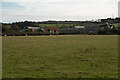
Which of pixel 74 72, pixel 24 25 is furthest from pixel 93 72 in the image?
pixel 24 25

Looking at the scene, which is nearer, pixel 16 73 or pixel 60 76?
pixel 60 76

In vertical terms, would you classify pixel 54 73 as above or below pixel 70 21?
below

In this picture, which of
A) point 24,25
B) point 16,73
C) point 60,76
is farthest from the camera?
point 24,25

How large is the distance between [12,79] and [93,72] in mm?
3981

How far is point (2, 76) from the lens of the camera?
8.62 m

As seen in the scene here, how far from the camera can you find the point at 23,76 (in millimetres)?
8766

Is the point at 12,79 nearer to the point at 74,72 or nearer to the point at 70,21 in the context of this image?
the point at 74,72

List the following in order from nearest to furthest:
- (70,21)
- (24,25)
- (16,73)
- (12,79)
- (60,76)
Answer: (12,79) → (60,76) → (16,73) → (24,25) → (70,21)

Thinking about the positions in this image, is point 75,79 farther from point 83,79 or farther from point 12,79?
point 12,79

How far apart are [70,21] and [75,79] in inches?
7250

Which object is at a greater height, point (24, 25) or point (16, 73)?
point (24, 25)

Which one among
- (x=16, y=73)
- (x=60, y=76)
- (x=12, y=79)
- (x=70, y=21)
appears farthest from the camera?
(x=70, y=21)

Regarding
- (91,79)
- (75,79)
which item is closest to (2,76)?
(75,79)

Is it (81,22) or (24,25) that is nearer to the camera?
(24,25)
